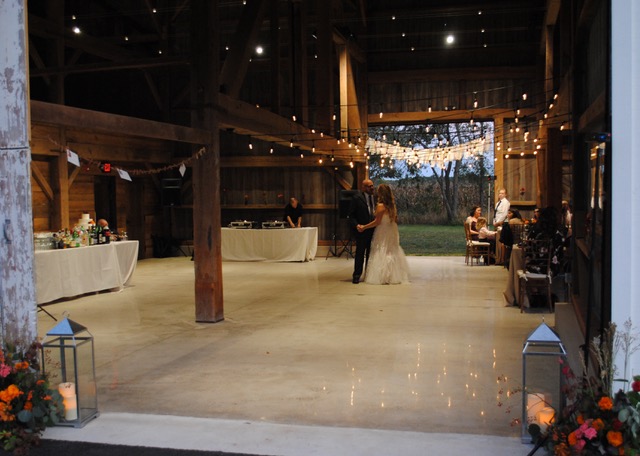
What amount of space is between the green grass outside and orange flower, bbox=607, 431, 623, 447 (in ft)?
49.4

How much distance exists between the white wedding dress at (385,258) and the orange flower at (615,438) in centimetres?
769

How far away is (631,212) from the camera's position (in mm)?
3010

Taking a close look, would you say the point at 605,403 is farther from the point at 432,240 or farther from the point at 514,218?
the point at 432,240

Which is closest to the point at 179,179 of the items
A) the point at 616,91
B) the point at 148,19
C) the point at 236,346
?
the point at 148,19

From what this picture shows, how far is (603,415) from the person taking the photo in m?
2.95

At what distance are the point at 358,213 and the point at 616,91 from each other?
8079 mm

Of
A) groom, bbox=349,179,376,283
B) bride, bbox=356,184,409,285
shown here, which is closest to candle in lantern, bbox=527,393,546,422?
bride, bbox=356,184,409,285

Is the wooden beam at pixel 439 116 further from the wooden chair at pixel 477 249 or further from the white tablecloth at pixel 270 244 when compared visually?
the white tablecloth at pixel 270 244

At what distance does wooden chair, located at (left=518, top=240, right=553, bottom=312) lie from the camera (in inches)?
308

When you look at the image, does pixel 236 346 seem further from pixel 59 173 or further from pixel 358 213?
pixel 59 173

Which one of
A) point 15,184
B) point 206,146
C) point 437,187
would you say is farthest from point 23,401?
point 437,187

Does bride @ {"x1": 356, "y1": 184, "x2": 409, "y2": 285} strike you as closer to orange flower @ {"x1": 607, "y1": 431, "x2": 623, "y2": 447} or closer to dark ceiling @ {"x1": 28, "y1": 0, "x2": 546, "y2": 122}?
dark ceiling @ {"x1": 28, "y1": 0, "x2": 546, "y2": 122}

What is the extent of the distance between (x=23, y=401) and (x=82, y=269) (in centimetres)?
618

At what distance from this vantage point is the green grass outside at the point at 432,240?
1888 cm
